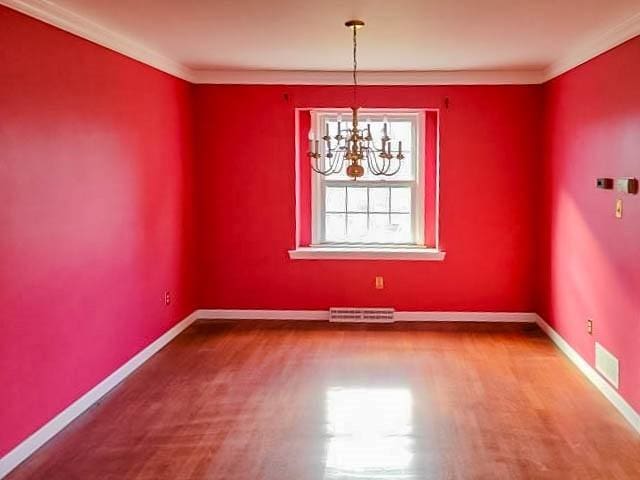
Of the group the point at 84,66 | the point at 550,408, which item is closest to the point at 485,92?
the point at 550,408

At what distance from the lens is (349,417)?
397 centimetres

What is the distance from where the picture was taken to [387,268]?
6.39 m

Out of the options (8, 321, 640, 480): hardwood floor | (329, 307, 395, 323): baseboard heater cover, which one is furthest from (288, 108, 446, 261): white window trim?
(8, 321, 640, 480): hardwood floor

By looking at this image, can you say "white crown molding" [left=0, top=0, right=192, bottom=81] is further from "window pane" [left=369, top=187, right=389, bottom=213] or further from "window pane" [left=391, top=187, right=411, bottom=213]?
"window pane" [left=391, top=187, right=411, bottom=213]

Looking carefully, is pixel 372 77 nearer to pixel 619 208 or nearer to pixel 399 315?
pixel 399 315

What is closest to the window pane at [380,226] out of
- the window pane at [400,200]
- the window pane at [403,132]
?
the window pane at [400,200]

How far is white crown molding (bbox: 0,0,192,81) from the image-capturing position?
134 inches

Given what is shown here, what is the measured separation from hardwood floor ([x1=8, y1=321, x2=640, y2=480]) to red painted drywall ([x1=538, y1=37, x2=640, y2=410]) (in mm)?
373

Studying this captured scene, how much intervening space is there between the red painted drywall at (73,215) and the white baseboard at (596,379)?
3.16 meters

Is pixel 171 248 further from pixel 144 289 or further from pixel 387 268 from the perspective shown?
pixel 387 268

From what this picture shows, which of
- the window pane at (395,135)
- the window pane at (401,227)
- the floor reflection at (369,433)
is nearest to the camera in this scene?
the floor reflection at (369,433)

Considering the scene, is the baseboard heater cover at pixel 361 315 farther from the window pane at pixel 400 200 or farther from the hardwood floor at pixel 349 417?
the window pane at pixel 400 200

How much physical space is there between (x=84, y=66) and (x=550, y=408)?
342 centimetres

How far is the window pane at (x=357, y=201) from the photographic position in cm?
660
